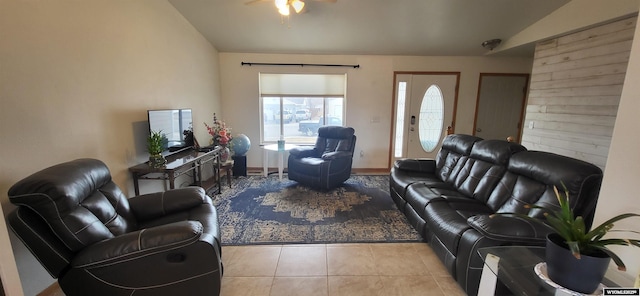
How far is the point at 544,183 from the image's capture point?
2055mm

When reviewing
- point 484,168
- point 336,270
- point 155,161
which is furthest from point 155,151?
point 484,168

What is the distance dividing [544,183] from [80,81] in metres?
3.71

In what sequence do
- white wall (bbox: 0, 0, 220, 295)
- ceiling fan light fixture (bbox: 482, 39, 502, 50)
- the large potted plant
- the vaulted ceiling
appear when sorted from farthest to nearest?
1. ceiling fan light fixture (bbox: 482, 39, 502, 50)
2. the vaulted ceiling
3. white wall (bbox: 0, 0, 220, 295)
4. the large potted plant

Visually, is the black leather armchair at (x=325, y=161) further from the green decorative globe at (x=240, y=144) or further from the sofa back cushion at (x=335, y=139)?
the green decorative globe at (x=240, y=144)

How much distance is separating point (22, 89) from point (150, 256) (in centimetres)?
138

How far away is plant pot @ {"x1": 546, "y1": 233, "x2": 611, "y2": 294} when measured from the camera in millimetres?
1086

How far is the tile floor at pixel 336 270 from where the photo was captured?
1.95 metres

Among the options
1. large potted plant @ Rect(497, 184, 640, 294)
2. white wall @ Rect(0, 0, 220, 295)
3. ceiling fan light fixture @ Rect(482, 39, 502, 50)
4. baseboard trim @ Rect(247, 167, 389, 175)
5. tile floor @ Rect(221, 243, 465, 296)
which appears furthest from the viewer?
baseboard trim @ Rect(247, 167, 389, 175)

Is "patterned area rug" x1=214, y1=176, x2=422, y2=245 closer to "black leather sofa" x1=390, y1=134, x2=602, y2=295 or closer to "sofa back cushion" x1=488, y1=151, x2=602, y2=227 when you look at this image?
"black leather sofa" x1=390, y1=134, x2=602, y2=295

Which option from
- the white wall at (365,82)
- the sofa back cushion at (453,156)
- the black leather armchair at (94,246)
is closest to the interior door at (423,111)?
the white wall at (365,82)

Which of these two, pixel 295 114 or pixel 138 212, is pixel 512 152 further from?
pixel 295 114

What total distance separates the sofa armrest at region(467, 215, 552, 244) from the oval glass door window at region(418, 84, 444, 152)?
371 centimetres

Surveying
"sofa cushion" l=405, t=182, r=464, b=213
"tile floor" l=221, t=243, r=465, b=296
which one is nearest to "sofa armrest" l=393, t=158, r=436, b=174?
"sofa cushion" l=405, t=182, r=464, b=213

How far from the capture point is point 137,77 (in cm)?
281
